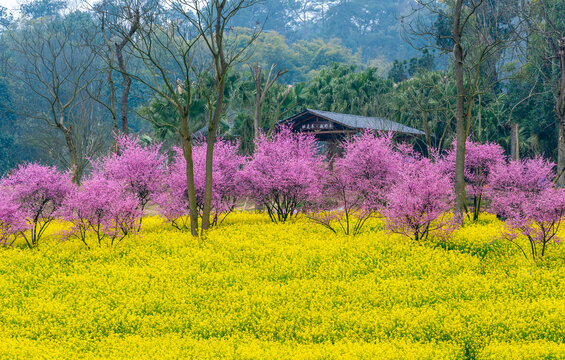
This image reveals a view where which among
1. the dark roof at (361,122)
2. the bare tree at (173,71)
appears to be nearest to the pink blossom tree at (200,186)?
the bare tree at (173,71)

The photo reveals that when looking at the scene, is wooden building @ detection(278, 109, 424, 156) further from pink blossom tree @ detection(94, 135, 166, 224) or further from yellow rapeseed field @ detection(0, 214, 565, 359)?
yellow rapeseed field @ detection(0, 214, 565, 359)

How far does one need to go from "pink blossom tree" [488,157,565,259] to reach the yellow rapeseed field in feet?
2.38

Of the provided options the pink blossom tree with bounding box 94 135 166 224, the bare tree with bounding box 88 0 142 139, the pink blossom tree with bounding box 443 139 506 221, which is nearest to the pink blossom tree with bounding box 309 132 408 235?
the pink blossom tree with bounding box 443 139 506 221

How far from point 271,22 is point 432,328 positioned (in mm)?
116497

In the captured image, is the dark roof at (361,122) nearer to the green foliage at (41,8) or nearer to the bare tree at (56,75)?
the bare tree at (56,75)

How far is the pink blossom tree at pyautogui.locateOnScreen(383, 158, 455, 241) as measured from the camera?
46.6 feet

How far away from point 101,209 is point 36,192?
356 cm

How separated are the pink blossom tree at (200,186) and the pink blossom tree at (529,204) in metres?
9.42

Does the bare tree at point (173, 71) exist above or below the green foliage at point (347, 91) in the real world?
below

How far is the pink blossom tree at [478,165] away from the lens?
19938 mm

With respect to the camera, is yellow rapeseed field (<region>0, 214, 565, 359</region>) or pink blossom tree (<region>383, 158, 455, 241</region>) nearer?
yellow rapeseed field (<region>0, 214, 565, 359</region>)

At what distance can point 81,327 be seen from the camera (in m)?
9.75

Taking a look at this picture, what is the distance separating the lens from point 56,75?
24.2 meters

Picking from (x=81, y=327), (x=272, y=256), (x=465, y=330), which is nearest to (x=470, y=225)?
(x=272, y=256)
